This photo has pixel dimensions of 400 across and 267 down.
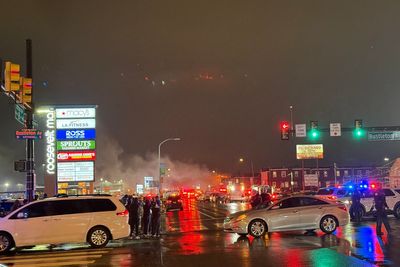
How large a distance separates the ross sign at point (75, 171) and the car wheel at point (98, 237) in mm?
19367

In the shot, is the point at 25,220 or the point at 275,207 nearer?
the point at 25,220

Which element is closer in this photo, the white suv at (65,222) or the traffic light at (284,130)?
the white suv at (65,222)

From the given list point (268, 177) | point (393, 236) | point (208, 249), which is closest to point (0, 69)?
point (208, 249)

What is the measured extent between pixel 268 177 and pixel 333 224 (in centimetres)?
11216

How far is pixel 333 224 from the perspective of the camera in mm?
19000

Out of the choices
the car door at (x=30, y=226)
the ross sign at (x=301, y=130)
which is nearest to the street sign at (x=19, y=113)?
the car door at (x=30, y=226)

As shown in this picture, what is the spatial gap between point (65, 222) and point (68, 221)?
0.33 ft

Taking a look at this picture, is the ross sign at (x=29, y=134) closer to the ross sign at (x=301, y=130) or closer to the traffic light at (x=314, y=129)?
the ross sign at (x=301, y=130)

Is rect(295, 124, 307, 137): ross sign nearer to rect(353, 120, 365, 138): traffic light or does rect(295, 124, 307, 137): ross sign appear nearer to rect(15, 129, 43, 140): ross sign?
rect(353, 120, 365, 138): traffic light

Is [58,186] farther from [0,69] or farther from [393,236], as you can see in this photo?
[393,236]

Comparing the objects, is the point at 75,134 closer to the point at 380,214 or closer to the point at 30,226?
the point at 30,226

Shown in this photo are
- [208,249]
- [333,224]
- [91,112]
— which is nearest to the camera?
[208,249]

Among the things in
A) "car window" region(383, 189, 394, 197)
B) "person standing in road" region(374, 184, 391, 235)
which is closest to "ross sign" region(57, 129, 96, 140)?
"car window" region(383, 189, 394, 197)

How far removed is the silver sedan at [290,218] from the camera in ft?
61.2
